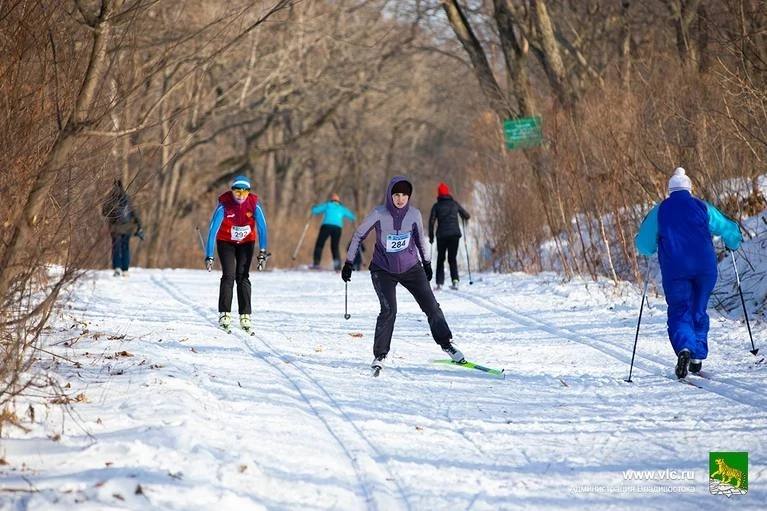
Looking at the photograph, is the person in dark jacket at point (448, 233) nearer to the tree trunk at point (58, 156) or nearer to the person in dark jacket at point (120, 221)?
the person in dark jacket at point (120, 221)

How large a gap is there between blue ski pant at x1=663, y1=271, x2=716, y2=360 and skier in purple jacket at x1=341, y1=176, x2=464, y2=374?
2.06 metres

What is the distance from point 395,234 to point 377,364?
1262 mm

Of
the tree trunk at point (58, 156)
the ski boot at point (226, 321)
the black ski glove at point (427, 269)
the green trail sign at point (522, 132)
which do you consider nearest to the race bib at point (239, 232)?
the ski boot at point (226, 321)

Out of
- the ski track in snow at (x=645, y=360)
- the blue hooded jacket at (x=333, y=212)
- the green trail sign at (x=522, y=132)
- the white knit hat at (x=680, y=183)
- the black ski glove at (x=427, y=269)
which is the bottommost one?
the ski track in snow at (x=645, y=360)

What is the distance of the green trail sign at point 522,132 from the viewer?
788 inches

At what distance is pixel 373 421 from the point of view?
7.54 metres

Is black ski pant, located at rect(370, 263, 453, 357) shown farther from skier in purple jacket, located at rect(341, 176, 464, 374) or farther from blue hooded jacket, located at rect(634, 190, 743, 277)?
blue hooded jacket, located at rect(634, 190, 743, 277)

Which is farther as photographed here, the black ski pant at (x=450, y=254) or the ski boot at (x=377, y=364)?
the black ski pant at (x=450, y=254)

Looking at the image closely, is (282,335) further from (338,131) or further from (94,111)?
(338,131)

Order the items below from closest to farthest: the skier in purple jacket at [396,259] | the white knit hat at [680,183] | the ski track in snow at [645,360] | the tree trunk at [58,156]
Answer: the tree trunk at [58,156] < the ski track in snow at [645,360] < the white knit hat at [680,183] < the skier in purple jacket at [396,259]

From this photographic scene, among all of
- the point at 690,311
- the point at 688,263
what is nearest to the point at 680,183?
the point at 688,263

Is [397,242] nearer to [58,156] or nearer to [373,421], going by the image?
[373,421]

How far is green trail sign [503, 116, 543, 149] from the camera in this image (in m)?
20.0

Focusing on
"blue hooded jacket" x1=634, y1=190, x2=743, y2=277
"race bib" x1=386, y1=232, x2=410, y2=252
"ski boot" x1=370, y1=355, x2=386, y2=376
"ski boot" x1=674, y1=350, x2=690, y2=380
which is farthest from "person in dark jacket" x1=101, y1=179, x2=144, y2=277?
"ski boot" x1=674, y1=350, x2=690, y2=380
